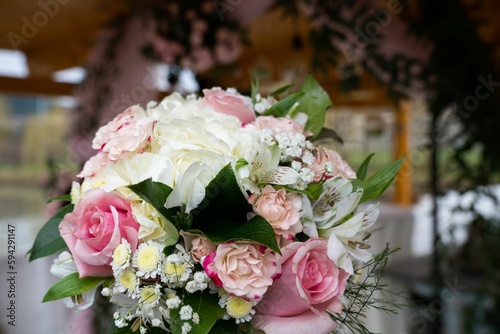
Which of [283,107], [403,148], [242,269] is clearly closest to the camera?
[242,269]

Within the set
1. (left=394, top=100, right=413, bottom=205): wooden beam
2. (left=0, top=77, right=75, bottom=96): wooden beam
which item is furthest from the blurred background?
(left=394, top=100, right=413, bottom=205): wooden beam

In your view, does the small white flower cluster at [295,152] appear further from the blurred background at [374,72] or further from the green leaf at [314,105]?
the blurred background at [374,72]

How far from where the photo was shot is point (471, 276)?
208 cm

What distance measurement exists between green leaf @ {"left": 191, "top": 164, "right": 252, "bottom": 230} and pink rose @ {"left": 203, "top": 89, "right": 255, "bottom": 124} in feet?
0.34

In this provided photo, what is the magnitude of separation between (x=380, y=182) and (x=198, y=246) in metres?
0.20

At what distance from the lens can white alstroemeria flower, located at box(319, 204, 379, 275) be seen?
1.49 feet

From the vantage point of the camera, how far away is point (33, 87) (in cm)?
300

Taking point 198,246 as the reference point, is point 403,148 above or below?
below

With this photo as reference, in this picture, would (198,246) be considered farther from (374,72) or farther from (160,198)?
(374,72)

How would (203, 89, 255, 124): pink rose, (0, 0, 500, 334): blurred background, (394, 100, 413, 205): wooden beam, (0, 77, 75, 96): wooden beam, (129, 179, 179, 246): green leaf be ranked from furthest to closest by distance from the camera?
(394, 100, 413, 205): wooden beam, (0, 77, 75, 96): wooden beam, (0, 0, 500, 334): blurred background, (203, 89, 255, 124): pink rose, (129, 179, 179, 246): green leaf

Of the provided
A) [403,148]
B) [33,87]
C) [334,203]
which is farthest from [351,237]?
[403,148]

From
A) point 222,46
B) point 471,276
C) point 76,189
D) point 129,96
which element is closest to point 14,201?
point 129,96

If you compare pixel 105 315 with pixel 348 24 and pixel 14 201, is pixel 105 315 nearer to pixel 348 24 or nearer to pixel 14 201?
pixel 348 24

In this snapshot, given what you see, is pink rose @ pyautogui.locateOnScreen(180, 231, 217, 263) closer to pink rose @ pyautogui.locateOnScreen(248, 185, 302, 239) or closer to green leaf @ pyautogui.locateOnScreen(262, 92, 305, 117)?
pink rose @ pyautogui.locateOnScreen(248, 185, 302, 239)
